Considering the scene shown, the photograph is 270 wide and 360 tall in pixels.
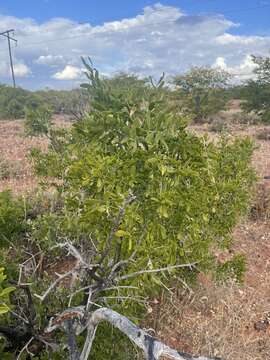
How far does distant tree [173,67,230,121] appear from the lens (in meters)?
27.0

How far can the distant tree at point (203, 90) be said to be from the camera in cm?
2700

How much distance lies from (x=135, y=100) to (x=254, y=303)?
9.08 ft

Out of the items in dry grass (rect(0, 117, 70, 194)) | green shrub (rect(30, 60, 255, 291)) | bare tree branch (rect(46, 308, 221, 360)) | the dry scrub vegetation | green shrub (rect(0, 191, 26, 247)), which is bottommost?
the dry scrub vegetation

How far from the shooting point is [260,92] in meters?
23.3

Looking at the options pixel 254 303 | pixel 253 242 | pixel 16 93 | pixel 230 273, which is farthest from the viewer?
pixel 16 93

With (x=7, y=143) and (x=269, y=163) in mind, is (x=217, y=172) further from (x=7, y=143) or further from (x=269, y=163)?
(x=7, y=143)

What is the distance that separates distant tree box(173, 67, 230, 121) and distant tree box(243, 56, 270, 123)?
2.98 m

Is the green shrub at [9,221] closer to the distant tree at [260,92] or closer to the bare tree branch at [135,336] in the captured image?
the bare tree branch at [135,336]

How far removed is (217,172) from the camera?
3.46 m

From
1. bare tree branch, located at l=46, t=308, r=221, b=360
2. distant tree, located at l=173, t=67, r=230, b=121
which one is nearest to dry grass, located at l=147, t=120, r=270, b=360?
bare tree branch, located at l=46, t=308, r=221, b=360

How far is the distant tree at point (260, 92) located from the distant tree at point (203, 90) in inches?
117

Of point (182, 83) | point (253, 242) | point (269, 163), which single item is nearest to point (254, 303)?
point (253, 242)

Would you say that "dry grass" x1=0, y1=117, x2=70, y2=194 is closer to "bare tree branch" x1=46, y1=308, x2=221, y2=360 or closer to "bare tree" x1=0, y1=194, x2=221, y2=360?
"bare tree" x1=0, y1=194, x2=221, y2=360

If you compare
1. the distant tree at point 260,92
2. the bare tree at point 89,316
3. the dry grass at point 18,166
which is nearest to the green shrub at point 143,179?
the bare tree at point 89,316
